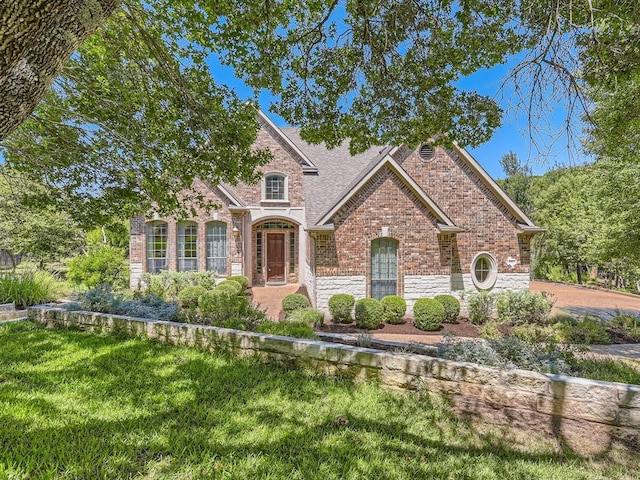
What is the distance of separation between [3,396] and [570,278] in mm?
29392

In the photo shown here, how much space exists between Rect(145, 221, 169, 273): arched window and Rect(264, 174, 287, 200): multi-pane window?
16.8ft

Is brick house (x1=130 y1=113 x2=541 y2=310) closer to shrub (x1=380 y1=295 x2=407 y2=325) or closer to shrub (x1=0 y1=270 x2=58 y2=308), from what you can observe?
shrub (x1=380 y1=295 x2=407 y2=325)

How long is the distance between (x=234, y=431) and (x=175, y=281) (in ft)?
36.8

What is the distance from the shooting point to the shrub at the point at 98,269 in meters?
12.7

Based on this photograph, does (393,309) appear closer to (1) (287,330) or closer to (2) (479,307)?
(2) (479,307)

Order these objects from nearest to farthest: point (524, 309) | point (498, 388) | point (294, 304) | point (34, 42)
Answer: point (34, 42), point (498, 388), point (294, 304), point (524, 309)

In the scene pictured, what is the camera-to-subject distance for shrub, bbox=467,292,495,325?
32.6 feet

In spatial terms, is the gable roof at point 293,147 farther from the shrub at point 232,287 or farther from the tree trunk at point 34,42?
the tree trunk at point 34,42

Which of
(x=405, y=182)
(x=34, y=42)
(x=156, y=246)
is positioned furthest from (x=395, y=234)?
(x=156, y=246)

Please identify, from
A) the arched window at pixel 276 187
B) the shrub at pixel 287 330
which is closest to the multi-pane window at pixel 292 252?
the arched window at pixel 276 187

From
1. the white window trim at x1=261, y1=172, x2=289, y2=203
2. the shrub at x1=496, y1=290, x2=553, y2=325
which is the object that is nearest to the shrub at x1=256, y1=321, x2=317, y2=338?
the shrub at x1=496, y1=290, x2=553, y2=325

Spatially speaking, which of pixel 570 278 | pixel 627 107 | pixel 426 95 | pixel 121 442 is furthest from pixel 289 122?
pixel 570 278

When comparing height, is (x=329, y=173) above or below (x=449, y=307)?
above

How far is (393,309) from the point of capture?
9125 mm
